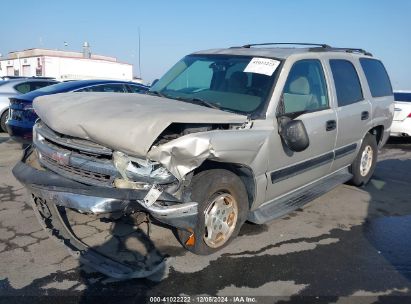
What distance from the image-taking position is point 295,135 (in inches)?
141

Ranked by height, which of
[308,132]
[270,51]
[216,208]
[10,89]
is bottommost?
[216,208]

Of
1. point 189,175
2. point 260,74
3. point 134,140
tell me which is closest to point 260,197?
point 189,175

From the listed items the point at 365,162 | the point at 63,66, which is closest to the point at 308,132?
the point at 365,162

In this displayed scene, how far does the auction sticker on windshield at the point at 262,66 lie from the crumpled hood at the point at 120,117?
31.5 inches

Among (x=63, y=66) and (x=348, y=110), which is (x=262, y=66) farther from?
(x=63, y=66)

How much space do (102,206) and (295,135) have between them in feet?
5.93

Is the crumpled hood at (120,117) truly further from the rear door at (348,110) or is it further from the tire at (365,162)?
the tire at (365,162)

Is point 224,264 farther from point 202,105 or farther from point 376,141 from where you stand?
point 376,141

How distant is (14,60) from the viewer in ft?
133

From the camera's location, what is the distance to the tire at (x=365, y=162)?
574 cm

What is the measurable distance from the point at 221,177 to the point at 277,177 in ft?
2.68

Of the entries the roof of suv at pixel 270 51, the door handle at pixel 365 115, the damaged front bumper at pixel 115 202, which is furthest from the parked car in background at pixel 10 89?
the door handle at pixel 365 115

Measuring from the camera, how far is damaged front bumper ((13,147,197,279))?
2889 millimetres

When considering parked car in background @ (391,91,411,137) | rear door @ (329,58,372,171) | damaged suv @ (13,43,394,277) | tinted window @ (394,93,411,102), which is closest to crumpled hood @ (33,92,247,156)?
damaged suv @ (13,43,394,277)
